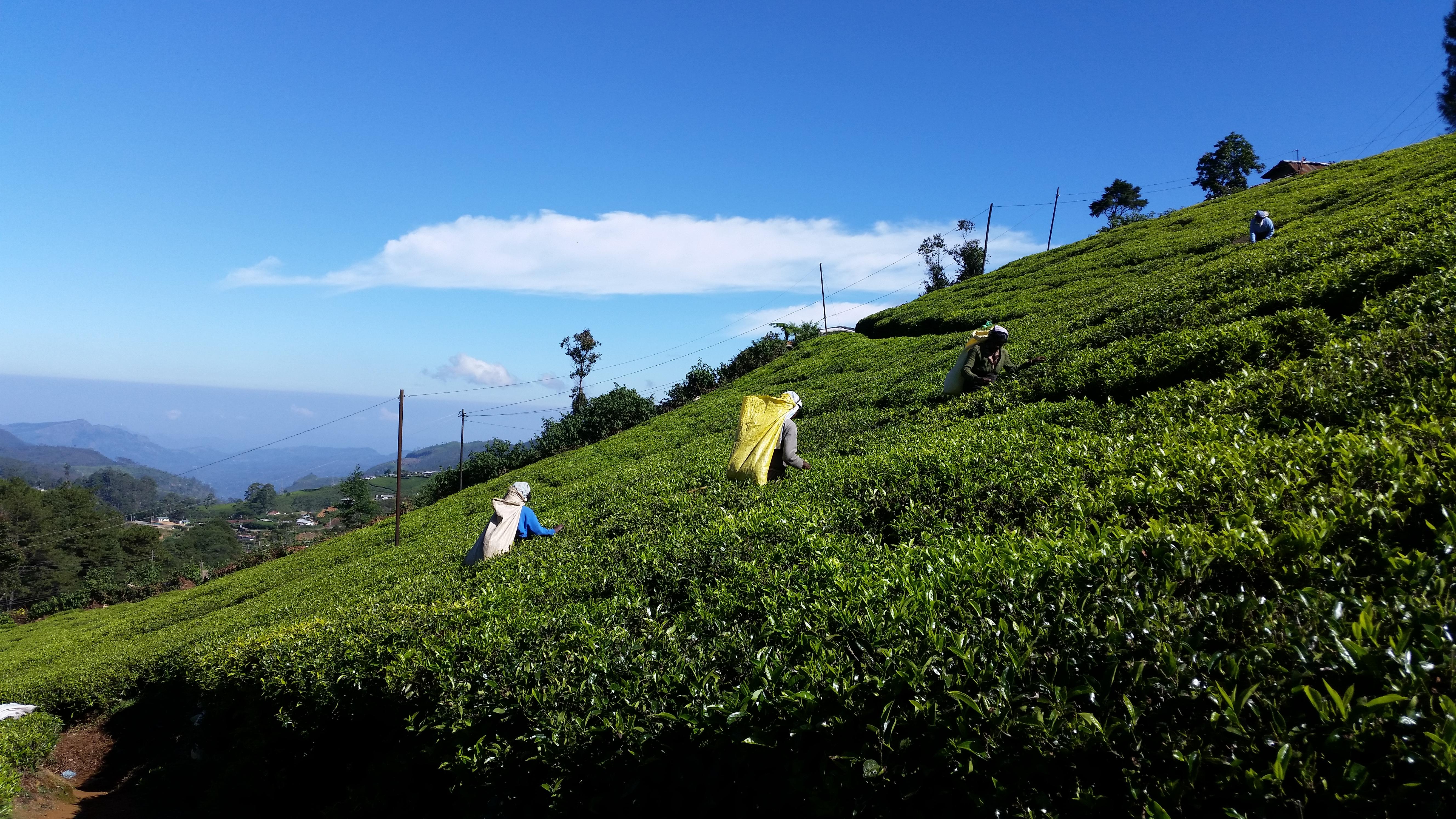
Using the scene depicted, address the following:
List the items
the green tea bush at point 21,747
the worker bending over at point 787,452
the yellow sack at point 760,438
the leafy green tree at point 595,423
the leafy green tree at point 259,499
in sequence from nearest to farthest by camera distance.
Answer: the green tea bush at point 21,747, the yellow sack at point 760,438, the worker bending over at point 787,452, the leafy green tree at point 595,423, the leafy green tree at point 259,499

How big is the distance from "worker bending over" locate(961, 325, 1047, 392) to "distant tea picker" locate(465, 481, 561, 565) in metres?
7.06

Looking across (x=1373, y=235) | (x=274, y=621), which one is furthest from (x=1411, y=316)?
(x=274, y=621)

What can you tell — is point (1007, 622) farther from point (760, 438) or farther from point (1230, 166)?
point (1230, 166)

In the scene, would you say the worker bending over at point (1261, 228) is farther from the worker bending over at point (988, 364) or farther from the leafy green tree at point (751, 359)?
the leafy green tree at point (751, 359)

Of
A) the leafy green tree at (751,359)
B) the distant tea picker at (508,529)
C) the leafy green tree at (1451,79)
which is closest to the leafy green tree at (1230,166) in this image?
the leafy green tree at (1451,79)

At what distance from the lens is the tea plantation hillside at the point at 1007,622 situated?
6.79 feet

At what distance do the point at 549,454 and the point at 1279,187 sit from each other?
3897 cm

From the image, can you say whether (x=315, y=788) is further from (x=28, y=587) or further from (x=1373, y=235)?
(x=28, y=587)

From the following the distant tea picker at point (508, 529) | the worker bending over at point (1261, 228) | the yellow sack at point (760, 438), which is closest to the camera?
the yellow sack at point (760, 438)

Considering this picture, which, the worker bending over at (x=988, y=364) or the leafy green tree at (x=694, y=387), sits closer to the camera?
the worker bending over at (x=988, y=364)

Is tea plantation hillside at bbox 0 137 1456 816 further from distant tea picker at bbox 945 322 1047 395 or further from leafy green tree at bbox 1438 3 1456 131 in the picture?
leafy green tree at bbox 1438 3 1456 131

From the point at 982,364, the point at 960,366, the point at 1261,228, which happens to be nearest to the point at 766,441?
the point at 960,366

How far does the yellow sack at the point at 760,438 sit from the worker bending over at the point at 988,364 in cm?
385

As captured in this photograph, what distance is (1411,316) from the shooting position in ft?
18.4
